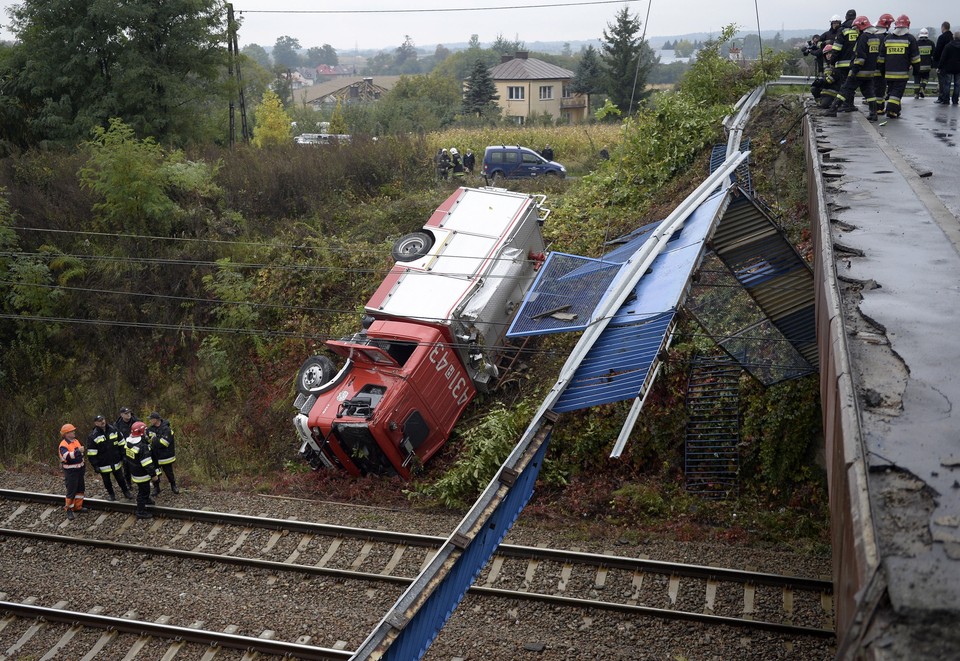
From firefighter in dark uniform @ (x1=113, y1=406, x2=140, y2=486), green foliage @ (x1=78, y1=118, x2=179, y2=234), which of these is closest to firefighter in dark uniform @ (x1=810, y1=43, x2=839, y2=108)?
firefighter in dark uniform @ (x1=113, y1=406, x2=140, y2=486)

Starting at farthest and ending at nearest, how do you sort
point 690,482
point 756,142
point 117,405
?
point 756,142 < point 117,405 < point 690,482

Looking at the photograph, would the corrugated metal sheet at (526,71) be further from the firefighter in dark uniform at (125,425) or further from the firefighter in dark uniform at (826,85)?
the firefighter in dark uniform at (125,425)

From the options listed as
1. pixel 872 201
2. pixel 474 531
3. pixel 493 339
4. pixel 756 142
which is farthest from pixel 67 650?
pixel 756 142

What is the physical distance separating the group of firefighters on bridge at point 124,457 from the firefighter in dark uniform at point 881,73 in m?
13.7

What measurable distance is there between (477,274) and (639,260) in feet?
15.3

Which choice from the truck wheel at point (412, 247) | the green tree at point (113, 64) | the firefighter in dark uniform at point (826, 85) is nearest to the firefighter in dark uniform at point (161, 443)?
the truck wheel at point (412, 247)

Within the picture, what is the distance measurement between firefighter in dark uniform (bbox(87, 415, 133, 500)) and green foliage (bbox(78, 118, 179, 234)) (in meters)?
8.23

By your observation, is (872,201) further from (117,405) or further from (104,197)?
(104,197)

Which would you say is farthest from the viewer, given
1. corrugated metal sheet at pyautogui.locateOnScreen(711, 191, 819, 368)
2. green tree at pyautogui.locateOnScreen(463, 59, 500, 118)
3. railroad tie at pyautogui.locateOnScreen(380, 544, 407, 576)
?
green tree at pyautogui.locateOnScreen(463, 59, 500, 118)

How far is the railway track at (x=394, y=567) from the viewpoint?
877 centimetres

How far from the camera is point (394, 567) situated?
10.2 meters

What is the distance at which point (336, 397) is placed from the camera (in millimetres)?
12336

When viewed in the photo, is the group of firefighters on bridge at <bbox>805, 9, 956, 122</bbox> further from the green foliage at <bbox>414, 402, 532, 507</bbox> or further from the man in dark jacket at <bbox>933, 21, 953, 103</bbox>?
the green foliage at <bbox>414, 402, 532, 507</bbox>

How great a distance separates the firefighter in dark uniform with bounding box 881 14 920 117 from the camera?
15.4 meters
